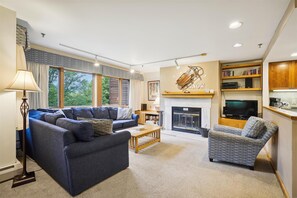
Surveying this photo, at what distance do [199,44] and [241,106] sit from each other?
8.26ft

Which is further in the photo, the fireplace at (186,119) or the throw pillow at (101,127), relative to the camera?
the fireplace at (186,119)

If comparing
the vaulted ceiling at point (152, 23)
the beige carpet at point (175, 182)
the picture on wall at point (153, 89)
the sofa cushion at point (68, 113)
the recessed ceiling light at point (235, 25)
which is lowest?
the beige carpet at point (175, 182)

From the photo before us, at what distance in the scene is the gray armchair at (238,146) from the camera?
2.31 metres

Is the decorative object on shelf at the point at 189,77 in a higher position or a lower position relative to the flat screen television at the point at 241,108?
higher

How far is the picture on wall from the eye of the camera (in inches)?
251

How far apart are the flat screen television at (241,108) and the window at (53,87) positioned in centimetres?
508

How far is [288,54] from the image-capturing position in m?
3.21

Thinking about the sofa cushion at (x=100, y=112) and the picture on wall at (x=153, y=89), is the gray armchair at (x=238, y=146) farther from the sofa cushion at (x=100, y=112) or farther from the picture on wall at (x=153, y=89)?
the picture on wall at (x=153, y=89)

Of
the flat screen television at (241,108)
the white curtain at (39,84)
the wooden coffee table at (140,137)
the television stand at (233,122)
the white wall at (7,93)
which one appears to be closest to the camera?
the white wall at (7,93)

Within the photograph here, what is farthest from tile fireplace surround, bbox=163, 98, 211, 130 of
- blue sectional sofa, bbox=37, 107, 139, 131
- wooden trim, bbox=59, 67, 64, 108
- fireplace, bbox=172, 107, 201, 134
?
wooden trim, bbox=59, 67, 64, 108

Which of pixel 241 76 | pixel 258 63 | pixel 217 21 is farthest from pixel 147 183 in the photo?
pixel 258 63

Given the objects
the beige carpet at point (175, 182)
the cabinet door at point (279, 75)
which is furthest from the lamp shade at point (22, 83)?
the cabinet door at point (279, 75)

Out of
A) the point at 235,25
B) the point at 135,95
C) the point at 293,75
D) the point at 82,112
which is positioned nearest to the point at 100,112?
the point at 82,112

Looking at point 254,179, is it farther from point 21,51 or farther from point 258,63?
point 21,51
